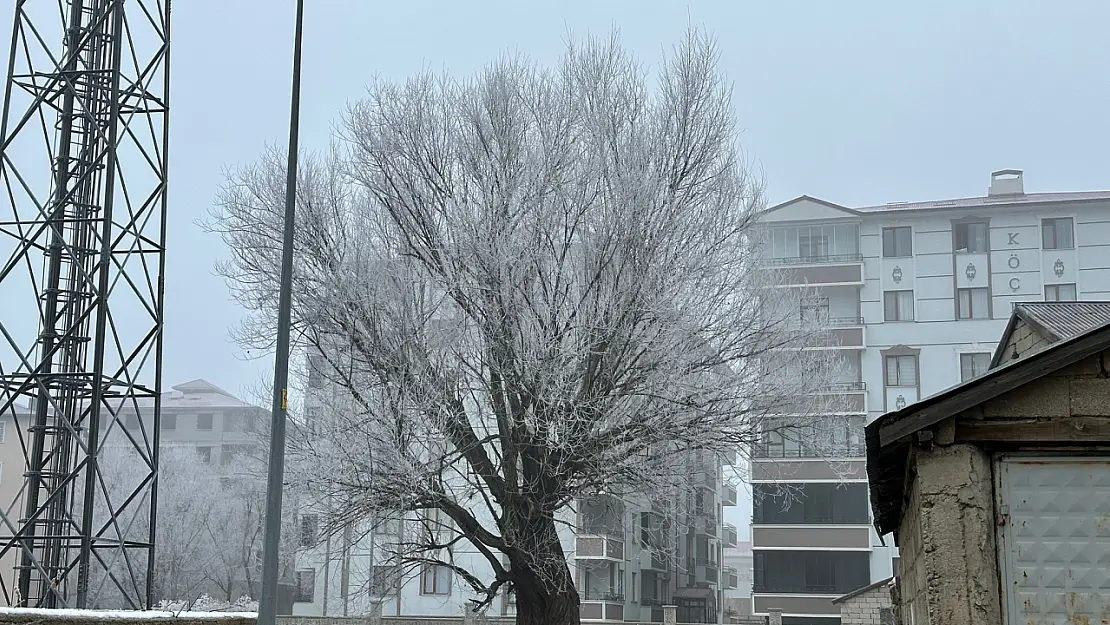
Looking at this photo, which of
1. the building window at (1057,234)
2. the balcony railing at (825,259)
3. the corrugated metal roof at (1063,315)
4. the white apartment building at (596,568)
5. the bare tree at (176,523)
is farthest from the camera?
the bare tree at (176,523)

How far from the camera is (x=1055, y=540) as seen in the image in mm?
7977

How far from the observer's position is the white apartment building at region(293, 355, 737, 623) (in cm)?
2036

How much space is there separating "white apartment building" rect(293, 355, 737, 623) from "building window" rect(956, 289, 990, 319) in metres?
12.7

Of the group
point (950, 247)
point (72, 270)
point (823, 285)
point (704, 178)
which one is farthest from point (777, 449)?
point (72, 270)

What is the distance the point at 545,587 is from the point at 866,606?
49.2ft

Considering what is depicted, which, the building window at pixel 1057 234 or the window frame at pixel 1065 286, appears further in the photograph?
the building window at pixel 1057 234

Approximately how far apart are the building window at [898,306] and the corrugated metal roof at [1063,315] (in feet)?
112

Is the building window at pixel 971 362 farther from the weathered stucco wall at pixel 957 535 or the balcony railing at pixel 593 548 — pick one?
the weathered stucco wall at pixel 957 535

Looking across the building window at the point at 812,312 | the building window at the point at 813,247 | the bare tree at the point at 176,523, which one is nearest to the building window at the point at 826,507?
the building window at the point at 813,247

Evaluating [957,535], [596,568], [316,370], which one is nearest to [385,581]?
[316,370]

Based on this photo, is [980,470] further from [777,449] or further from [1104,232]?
[1104,232]

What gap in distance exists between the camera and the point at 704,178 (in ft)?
66.6

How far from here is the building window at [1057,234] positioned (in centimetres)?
4912

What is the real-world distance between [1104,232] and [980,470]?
45287mm
